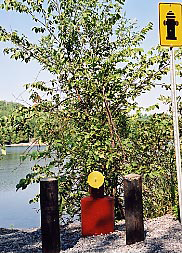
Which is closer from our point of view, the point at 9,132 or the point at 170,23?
the point at 170,23

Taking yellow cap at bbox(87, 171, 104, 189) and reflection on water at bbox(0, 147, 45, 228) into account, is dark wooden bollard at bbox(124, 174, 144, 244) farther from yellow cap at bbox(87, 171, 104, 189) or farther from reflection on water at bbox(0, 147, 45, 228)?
reflection on water at bbox(0, 147, 45, 228)

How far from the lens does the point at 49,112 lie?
586 centimetres

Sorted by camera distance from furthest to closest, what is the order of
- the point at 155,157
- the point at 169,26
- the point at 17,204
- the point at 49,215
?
the point at 17,204
the point at 155,157
the point at 49,215
the point at 169,26

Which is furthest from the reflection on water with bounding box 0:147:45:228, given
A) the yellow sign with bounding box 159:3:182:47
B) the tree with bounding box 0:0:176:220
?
the yellow sign with bounding box 159:3:182:47

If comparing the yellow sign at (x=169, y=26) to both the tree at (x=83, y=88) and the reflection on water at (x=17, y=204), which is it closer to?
the tree at (x=83, y=88)

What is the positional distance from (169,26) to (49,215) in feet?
7.86

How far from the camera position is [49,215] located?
4.09 meters

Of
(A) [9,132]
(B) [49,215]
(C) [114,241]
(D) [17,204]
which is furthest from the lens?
(D) [17,204]

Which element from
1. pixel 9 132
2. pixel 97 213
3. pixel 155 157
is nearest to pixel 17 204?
pixel 155 157

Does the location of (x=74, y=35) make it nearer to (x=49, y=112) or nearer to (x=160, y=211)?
(x=49, y=112)

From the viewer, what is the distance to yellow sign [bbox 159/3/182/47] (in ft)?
12.9

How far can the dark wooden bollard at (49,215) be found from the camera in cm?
409

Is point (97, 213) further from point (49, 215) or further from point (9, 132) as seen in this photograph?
point (9, 132)

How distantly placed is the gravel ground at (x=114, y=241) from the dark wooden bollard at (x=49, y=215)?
0.22 m
